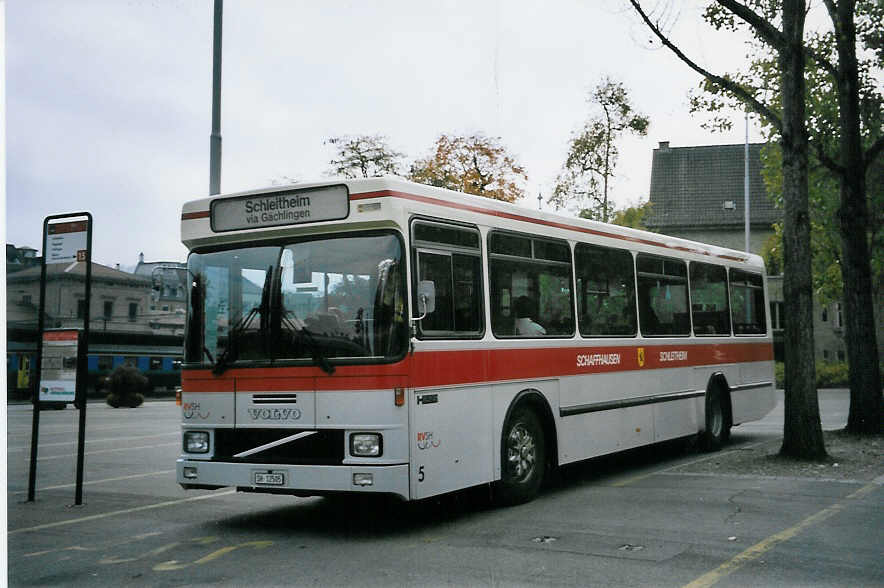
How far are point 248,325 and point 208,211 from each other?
1.24 meters

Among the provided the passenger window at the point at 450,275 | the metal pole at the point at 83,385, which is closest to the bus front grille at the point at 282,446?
the passenger window at the point at 450,275

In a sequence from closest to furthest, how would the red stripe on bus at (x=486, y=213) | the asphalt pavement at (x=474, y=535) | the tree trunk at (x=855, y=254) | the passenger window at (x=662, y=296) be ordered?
the asphalt pavement at (x=474, y=535) → the red stripe on bus at (x=486, y=213) → the passenger window at (x=662, y=296) → the tree trunk at (x=855, y=254)

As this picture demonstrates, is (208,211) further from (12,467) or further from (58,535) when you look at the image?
(12,467)

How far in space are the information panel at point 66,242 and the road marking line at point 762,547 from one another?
7.19 m

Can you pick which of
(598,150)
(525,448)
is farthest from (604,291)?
(598,150)

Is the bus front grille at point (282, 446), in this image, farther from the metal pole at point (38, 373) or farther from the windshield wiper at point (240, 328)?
the metal pole at point (38, 373)

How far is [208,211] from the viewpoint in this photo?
9.28 metres

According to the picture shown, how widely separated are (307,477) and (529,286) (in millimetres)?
3288

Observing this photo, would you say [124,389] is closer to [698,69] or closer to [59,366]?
[59,366]

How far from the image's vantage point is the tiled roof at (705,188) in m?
58.2

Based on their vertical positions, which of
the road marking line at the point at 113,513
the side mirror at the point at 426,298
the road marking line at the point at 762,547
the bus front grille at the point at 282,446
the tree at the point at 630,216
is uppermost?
the tree at the point at 630,216

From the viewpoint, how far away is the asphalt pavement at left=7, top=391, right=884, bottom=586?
6879mm

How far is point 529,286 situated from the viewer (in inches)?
404

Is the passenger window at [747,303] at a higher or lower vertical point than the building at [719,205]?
lower
